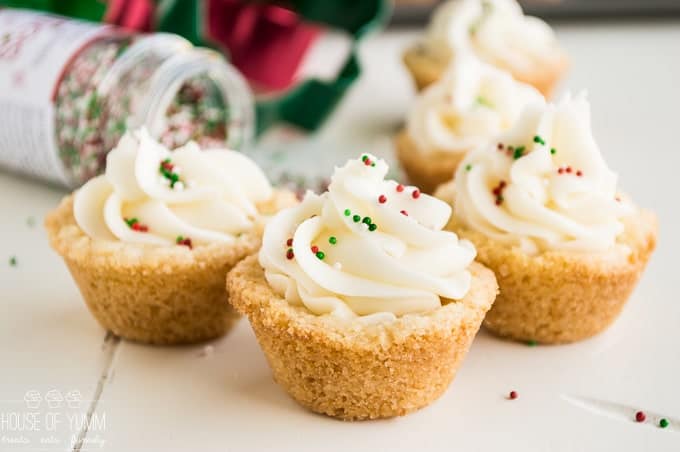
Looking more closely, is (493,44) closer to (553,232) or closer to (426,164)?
(426,164)

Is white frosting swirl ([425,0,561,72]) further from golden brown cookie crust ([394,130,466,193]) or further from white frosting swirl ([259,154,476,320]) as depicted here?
white frosting swirl ([259,154,476,320])

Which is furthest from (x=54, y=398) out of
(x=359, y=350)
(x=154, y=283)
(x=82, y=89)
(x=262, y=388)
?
(x=82, y=89)

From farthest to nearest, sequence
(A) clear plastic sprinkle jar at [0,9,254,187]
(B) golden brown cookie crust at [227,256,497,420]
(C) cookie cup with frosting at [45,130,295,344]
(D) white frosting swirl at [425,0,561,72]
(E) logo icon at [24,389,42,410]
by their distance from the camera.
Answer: (D) white frosting swirl at [425,0,561,72]
(A) clear plastic sprinkle jar at [0,9,254,187]
(C) cookie cup with frosting at [45,130,295,344]
(E) logo icon at [24,389,42,410]
(B) golden brown cookie crust at [227,256,497,420]

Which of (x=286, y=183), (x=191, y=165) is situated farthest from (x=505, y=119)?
(x=191, y=165)

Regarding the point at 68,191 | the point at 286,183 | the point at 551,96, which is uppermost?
the point at 551,96

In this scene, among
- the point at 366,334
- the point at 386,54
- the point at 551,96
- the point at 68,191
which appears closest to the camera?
the point at 366,334

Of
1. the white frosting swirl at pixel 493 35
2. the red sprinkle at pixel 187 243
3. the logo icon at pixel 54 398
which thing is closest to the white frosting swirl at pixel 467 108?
the white frosting swirl at pixel 493 35

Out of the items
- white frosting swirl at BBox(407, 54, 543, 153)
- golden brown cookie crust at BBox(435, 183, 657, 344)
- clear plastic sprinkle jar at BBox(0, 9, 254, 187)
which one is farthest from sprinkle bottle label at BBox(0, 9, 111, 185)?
golden brown cookie crust at BBox(435, 183, 657, 344)

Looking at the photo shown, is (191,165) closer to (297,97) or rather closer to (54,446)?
(54,446)
